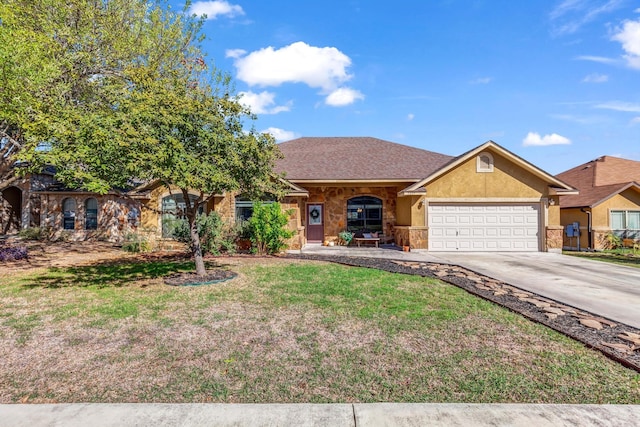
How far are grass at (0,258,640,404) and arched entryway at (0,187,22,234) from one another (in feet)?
66.8

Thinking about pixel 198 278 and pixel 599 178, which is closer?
pixel 198 278

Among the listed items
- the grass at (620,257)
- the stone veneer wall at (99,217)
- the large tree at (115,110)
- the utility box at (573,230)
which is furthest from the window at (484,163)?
the stone veneer wall at (99,217)

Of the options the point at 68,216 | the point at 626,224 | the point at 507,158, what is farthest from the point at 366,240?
the point at 68,216

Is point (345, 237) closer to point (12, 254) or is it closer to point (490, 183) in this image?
point (490, 183)

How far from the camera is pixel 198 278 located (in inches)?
352

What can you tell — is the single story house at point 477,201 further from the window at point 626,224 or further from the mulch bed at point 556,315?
the window at point 626,224

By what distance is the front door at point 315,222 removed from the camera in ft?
60.3

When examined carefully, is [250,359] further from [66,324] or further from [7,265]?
[7,265]

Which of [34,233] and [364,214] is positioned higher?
[364,214]

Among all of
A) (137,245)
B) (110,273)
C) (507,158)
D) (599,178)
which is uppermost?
(507,158)

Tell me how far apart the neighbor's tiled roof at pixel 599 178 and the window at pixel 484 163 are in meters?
8.24

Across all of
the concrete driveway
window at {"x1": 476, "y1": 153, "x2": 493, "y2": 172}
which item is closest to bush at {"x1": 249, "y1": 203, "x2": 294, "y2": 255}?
the concrete driveway

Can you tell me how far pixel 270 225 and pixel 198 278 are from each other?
506 centimetres

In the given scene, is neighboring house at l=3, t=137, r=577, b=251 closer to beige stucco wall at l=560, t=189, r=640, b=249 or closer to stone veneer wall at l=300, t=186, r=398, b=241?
stone veneer wall at l=300, t=186, r=398, b=241
